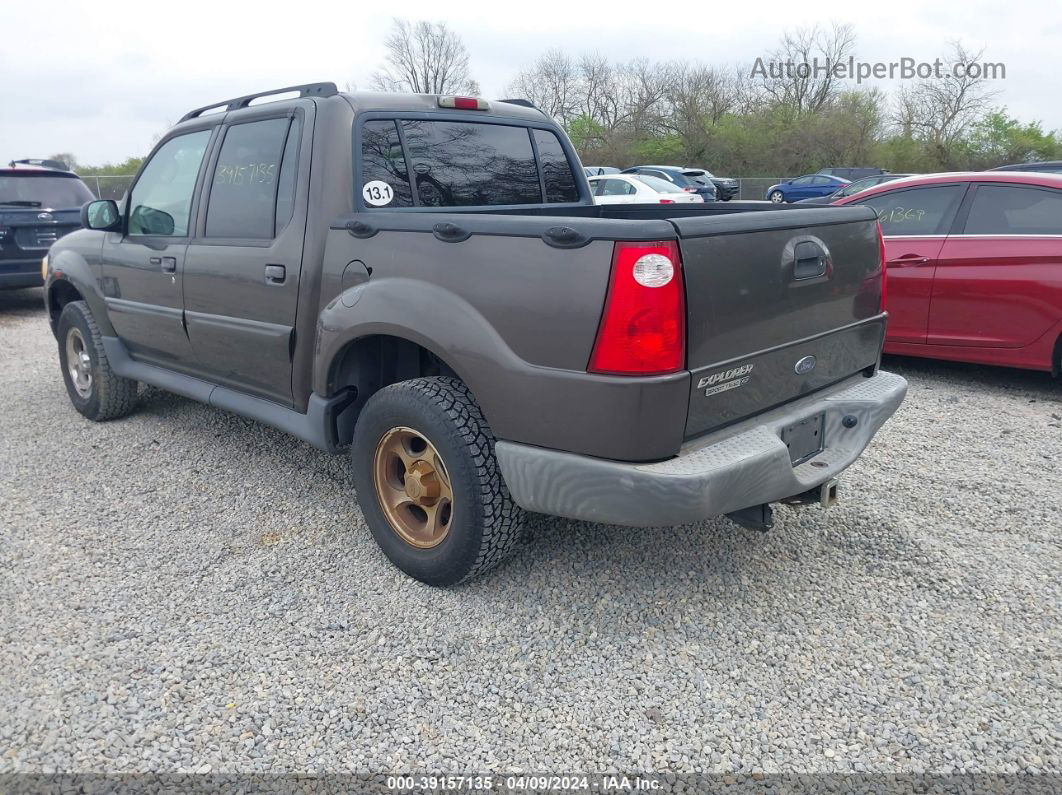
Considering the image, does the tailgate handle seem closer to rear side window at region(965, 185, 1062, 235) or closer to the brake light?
the brake light

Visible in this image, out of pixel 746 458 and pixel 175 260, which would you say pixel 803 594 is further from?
pixel 175 260

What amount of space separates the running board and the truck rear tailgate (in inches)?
62.4

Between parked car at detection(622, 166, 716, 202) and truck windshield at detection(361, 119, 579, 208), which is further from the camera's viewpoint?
parked car at detection(622, 166, 716, 202)

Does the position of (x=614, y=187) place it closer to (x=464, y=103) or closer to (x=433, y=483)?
(x=464, y=103)

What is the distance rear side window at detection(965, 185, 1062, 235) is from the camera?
17.5 ft

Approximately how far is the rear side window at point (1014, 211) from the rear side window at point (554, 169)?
3364 mm

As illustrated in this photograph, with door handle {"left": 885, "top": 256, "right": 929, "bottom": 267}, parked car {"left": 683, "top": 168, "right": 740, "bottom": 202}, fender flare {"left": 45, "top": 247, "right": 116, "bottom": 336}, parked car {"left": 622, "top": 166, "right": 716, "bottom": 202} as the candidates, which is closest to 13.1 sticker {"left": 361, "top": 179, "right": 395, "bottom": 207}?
fender flare {"left": 45, "top": 247, "right": 116, "bottom": 336}

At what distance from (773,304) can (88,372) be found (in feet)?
14.9

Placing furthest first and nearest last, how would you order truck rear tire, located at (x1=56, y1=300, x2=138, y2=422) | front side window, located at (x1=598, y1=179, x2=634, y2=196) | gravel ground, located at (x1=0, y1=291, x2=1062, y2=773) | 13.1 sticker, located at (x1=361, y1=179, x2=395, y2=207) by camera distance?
front side window, located at (x1=598, y1=179, x2=634, y2=196), truck rear tire, located at (x1=56, y1=300, x2=138, y2=422), 13.1 sticker, located at (x1=361, y1=179, x2=395, y2=207), gravel ground, located at (x1=0, y1=291, x2=1062, y2=773)

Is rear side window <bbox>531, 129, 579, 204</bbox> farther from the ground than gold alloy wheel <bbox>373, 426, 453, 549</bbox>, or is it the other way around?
rear side window <bbox>531, 129, 579, 204</bbox>

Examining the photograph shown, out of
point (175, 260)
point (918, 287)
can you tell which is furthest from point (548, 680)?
point (918, 287)

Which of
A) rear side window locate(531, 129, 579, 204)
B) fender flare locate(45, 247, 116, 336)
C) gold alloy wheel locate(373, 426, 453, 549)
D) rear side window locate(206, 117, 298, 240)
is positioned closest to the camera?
gold alloy wheel locate(373, 426, 453, 549)

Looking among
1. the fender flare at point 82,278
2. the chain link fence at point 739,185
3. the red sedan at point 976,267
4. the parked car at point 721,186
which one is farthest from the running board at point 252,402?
the chain link fence at point 739,185

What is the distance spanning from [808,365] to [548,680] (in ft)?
4.95
